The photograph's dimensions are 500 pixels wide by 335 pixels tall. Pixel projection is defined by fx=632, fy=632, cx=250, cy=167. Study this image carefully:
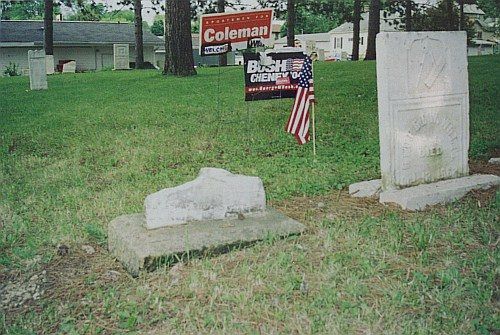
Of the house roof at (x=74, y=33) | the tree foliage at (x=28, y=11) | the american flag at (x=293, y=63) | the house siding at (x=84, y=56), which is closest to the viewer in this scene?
the american flag at (x=293, y=63)

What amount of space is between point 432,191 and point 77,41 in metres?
39.7

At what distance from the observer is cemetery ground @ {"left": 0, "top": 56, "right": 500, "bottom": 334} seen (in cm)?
370

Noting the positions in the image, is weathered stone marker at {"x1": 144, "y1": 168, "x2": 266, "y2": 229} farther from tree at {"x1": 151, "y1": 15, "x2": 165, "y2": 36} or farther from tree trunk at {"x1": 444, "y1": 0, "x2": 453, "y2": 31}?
tree at {"x1": 151, "y1": 15, "x2": 165, "y2": 36}

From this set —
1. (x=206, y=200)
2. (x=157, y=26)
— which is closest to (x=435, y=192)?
(x=206, y=200)

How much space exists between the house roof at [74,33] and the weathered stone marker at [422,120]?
37.0 meters

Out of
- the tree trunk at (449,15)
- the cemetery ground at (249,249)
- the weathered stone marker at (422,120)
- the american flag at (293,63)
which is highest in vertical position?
the tree trunk at (449,15)

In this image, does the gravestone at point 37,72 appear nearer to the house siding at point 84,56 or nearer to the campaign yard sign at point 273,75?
the campaign yard sign at point 273,75

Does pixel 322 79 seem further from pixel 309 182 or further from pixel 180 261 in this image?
pixel 180 261

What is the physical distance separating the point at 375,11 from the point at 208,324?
22791 millimetres

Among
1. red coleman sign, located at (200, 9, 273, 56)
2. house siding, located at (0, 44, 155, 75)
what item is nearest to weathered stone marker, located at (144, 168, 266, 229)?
red coleman sign, located at (200, 9, 273, 56)

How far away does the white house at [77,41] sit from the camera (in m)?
41.2

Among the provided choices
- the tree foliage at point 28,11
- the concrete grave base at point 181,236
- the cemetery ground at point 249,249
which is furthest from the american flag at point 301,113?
the tree foliage at point 28,11

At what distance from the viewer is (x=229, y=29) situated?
8.85 meters

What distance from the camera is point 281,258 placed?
4430 mm
